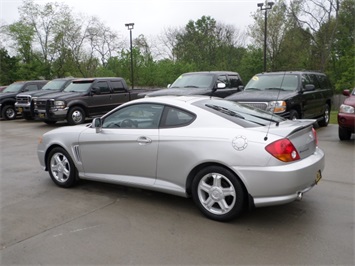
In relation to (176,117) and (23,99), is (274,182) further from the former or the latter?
(23,99)

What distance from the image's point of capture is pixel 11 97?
57.6ft

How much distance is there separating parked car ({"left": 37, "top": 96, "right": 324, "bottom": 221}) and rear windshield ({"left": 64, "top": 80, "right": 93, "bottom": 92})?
9522mm

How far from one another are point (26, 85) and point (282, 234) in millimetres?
17252

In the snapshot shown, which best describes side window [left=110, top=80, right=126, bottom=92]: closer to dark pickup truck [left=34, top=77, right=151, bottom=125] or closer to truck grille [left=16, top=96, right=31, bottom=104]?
dark pickup truck [left=34, top=77, right=151, bottom=125]

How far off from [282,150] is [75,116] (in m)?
11.4

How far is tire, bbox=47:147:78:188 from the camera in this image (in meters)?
5.53

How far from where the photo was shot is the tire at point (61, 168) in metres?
5.53

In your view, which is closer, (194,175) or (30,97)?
(194,175)

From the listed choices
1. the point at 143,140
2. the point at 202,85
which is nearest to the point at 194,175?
the point at 143,140

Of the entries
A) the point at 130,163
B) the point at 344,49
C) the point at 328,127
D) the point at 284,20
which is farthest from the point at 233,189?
the point at 344,49

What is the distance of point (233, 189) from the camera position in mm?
4031

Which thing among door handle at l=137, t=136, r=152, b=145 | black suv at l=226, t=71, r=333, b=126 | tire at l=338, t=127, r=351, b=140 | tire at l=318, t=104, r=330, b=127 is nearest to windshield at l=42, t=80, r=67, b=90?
black suv at l=226, t=71, r=333, b=126

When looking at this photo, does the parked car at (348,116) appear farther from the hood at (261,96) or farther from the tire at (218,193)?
the tire at (218,193)

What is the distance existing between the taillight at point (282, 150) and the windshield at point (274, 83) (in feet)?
21.4
